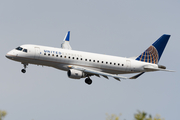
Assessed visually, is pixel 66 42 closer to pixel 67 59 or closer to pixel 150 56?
Result: pixel 67 59

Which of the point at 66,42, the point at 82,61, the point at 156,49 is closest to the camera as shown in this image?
the point at 82,61

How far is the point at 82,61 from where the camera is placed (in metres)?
64.3

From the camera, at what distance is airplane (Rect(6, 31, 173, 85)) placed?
61.8 meters

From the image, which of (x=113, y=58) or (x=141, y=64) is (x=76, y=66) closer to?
(x=113, y=58)

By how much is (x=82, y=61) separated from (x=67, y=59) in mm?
3087

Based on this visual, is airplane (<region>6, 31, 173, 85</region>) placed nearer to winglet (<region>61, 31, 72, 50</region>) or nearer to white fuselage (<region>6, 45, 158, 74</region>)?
white fuselage (<region>6, 45, 158, 74</region>)

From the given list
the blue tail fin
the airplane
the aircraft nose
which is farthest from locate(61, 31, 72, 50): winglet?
the aircraft nose

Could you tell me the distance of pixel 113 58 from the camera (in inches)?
2662

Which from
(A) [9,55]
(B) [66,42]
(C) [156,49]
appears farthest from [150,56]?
(A) [9,55]

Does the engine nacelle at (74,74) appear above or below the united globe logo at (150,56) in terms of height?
below

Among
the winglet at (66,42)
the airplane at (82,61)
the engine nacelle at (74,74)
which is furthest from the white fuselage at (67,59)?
the winglet at (66,42)

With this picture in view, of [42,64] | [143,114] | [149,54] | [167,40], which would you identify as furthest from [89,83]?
[143,114]

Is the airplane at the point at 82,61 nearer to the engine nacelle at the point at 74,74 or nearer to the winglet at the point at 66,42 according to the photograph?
the engine nacelle at the point at 74,74

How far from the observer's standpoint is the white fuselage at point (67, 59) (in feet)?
202
